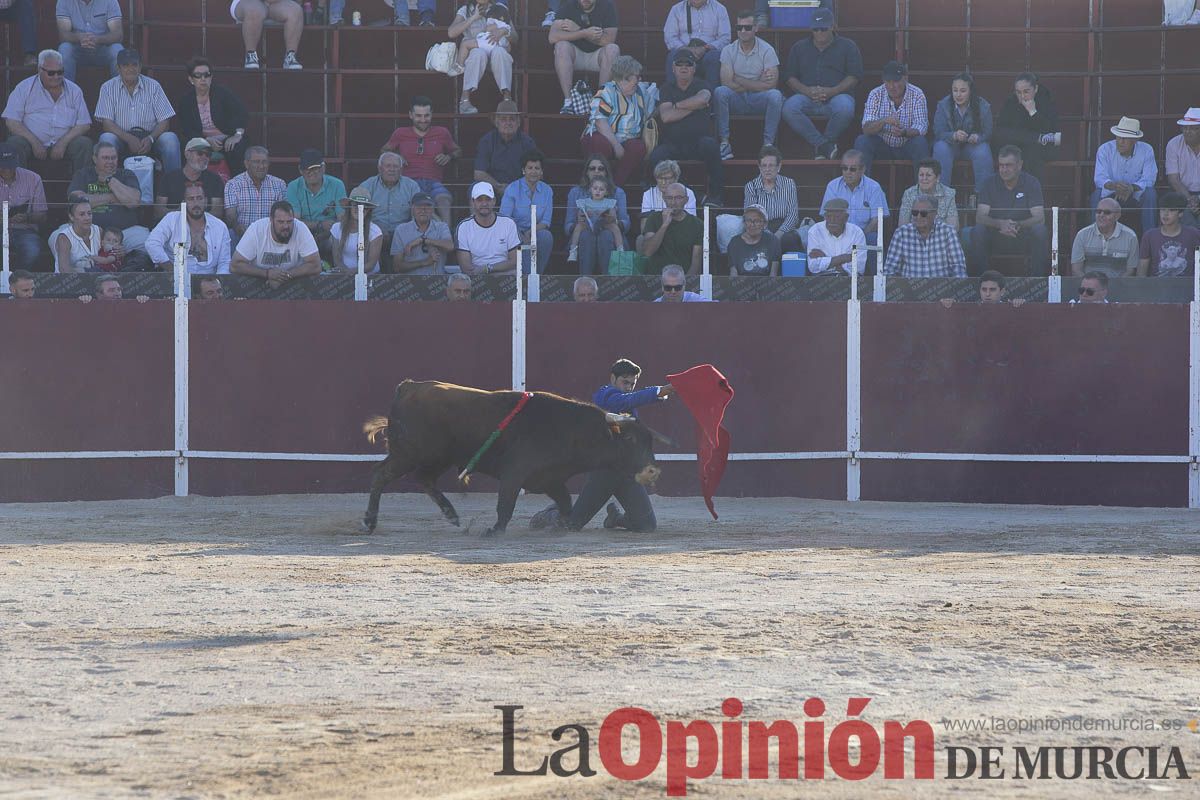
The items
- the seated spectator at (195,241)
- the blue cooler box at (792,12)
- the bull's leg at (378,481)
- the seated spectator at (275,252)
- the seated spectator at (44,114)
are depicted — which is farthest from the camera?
the blue cooler box at (792,12)

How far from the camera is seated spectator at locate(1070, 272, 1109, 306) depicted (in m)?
13.6

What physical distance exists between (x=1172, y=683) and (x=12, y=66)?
1407 cm

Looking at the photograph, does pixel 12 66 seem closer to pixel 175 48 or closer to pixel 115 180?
pixel 175 48

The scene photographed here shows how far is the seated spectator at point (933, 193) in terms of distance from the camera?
14.3 m

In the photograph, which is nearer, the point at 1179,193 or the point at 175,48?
the point at 1179,193

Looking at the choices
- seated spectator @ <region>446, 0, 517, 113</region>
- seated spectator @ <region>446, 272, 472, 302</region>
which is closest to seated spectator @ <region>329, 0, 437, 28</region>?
seated spectator @ <region>446, 0, 517, 113</region>

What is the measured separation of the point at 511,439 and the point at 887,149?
264 inches

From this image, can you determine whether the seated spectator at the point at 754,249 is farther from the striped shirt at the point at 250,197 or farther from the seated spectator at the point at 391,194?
the striped shirt at the point at 250,197

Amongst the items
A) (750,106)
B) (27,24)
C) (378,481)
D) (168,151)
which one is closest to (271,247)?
(168,151)

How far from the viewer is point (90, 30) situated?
54.8 feet

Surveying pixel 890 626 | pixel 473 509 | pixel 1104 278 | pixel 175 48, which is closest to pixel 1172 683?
pixel 890 626

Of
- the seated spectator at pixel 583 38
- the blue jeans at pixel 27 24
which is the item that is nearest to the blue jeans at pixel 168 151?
the blue jeans at pixel 27 24

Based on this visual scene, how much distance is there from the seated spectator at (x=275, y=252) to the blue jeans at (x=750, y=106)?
4413mm

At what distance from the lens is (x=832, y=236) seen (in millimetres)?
14195
